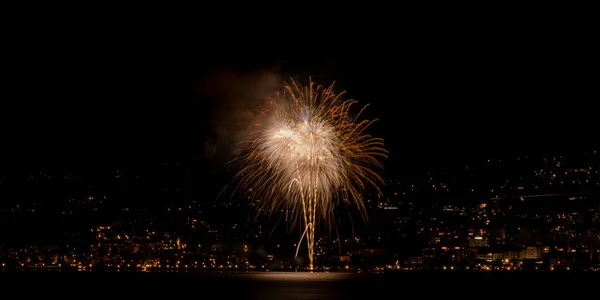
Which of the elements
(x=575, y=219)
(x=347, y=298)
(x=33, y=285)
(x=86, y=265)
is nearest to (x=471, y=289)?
(x=347, y=298)

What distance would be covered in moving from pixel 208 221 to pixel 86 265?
2133 centimetres

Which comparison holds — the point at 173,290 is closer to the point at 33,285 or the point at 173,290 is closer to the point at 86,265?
the point at 33,285

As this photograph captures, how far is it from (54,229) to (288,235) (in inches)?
1539

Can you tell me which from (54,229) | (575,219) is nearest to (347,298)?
(575,219)

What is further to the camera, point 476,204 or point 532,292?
point 476,204

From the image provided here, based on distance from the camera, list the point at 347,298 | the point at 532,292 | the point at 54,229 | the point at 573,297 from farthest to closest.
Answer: the point at 54,229, the point at 532,292, the point at 573,297, the point at 347,298

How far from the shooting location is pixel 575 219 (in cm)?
11569

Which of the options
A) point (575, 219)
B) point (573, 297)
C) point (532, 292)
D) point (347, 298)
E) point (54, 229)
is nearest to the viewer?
point (347, 298)

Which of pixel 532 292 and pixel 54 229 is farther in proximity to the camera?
pixel 54 229

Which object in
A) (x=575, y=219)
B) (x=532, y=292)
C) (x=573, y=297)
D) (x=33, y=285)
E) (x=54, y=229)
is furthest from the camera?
(x=54, y=229)

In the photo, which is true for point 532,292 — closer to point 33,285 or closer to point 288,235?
point 33,285

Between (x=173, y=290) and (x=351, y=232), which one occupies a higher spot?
(x=351, y=232)

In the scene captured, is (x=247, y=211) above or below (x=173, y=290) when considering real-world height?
above

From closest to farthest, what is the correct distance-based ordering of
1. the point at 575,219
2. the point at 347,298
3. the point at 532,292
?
the point at 347,298
the point at 532,292
the point at 575,219
